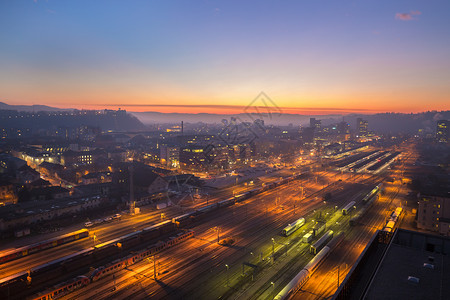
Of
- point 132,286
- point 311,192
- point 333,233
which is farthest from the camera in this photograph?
point 311,192

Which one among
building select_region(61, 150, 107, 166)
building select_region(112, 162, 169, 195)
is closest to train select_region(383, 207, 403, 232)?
building select_region(112, 162, 169, 195)

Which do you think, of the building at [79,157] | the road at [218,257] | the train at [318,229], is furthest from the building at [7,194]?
the train at [318,229]

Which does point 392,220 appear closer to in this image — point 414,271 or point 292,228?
point 292,228

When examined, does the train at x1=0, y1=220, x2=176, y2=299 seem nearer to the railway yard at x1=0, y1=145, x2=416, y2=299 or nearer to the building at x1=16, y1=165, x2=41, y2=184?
the railway yard at x1=0, y1=145, x2=416, y2=299

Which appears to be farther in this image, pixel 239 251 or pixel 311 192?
pixel 311 192

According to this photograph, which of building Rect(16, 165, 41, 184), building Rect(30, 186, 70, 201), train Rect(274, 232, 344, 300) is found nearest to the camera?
train Rect(274, 232, 344, 300)

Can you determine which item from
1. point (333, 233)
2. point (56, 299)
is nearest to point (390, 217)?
point (333, 233)

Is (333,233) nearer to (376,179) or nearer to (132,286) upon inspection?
(132,286)
